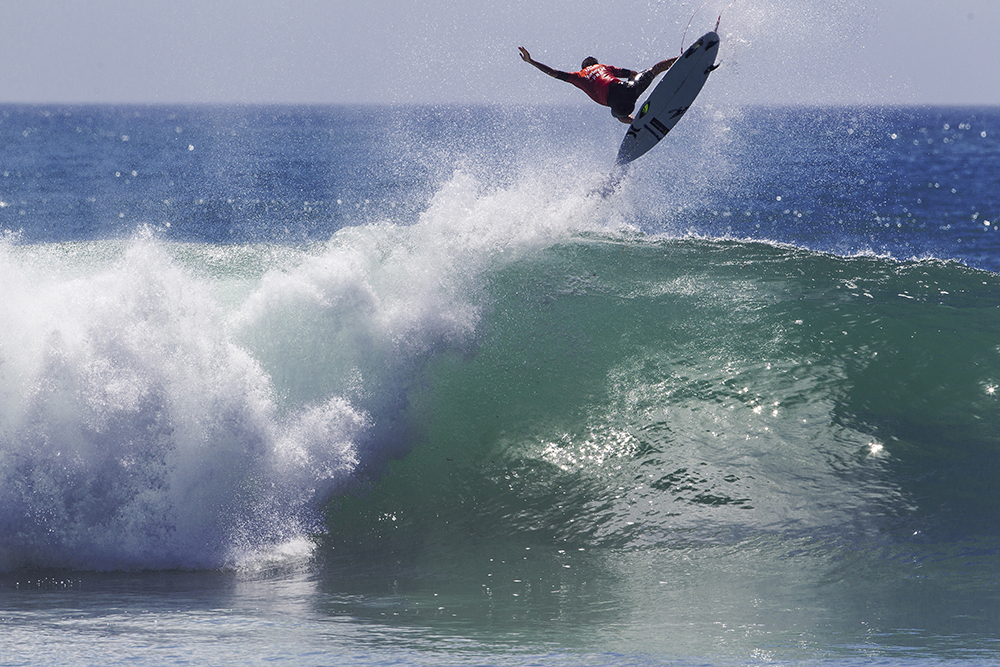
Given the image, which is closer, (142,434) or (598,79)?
(142,434)

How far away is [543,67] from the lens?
26.2ft

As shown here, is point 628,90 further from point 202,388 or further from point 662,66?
point 202,388

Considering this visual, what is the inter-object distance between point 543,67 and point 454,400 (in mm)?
3040

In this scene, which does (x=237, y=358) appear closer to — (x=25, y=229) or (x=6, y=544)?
(x=6, y=544)

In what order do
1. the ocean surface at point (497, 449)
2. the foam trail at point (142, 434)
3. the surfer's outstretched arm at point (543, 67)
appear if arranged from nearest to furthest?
the ocean surface at point (497, 449), the foam trail at point (142, 434), the surfer's outstretched arm at point (543, 67)

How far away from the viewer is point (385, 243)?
8.16 meters

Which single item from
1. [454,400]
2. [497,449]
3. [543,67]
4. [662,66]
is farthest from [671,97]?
[497,449]

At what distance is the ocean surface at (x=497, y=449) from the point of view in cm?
454

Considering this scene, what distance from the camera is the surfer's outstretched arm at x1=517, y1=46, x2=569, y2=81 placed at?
7.65 meters

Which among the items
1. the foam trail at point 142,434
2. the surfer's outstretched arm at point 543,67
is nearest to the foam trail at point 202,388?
the foam trail at point 142,434

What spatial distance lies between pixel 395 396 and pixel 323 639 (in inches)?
120

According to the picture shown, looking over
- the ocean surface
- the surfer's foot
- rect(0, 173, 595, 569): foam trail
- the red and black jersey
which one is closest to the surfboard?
the surfer's foot

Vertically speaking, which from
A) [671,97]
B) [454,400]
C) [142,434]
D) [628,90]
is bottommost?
[142,434]

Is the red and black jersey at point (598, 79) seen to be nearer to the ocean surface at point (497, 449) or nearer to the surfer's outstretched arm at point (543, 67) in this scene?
the surfer's outstretched arm at point (543, 67)
